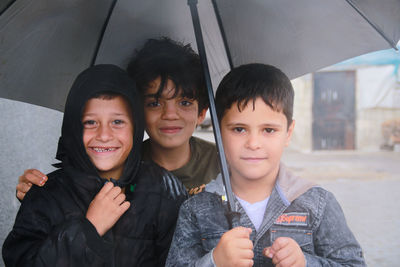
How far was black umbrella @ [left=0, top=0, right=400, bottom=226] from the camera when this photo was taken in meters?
1.65

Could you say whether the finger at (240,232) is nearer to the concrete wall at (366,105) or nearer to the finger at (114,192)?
the finger at (114,192)

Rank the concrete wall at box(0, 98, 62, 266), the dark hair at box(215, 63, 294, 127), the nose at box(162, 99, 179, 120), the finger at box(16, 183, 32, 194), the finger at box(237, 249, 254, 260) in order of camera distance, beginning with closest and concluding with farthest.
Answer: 1. the finger at box(237, 249, 254, 260)
2. the dark hair at box(215, 63, 294, 127)
3. the finger at box(16, 183, 32, 194)
4. the nose at box(162, 99, 179, 120)
5. the concrete wall at box(0, 98, 62, 266)

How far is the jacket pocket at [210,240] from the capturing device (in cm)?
149

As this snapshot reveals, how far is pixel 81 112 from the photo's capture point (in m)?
1.60

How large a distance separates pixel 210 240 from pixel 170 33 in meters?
1.04

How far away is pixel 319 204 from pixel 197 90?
2.77 ft

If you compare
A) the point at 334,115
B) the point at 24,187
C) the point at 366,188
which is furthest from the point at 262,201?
the point at 334,115

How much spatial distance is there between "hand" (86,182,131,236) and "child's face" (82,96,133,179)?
0.44ft

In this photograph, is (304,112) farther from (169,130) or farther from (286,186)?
(286,186)

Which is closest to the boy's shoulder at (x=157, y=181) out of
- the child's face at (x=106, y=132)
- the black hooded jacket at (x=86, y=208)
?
the black hooded jacket at (x=86, y=208)

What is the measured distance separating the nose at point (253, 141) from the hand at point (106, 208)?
53 cm

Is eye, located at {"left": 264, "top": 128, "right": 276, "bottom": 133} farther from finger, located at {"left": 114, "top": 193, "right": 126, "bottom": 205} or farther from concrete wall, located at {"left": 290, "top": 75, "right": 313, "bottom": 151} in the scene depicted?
concrete wall, located at {"left": 290, "top": 75, "right": 313, "bottom": 151}

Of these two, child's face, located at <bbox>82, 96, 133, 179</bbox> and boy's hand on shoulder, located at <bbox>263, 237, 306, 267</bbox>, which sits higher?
child's face, located at <bbox>82, 96, 133, 179</bbox>

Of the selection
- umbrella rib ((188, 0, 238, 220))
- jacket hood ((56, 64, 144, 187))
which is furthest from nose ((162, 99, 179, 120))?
umbrella rib ((188, 0, 238, 220))
